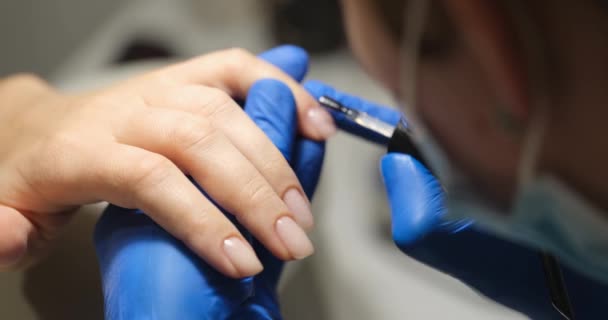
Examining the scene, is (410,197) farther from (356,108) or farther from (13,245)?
(13,245)

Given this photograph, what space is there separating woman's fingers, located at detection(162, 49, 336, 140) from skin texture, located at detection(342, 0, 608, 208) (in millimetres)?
240

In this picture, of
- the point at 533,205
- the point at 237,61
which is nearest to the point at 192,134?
the point at 237,61

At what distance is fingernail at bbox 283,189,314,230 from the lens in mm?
446

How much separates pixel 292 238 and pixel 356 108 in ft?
0.61

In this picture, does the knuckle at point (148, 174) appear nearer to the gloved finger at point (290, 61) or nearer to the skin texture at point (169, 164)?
the skin texture at point (169, 164)

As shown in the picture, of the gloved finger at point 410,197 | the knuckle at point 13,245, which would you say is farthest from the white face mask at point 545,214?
the knuckle at point 13,245

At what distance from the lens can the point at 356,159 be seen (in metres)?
0.81

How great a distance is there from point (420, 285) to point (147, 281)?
33 centimetres

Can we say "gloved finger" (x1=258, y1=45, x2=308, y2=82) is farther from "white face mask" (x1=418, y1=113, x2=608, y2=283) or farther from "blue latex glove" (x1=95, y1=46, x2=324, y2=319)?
"white face mask" (x1=418, y1=113, x2=608, y2=283)

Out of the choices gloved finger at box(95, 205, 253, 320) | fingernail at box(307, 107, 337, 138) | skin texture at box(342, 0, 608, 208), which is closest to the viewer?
skin texture at box(342, 0, 608, 208)

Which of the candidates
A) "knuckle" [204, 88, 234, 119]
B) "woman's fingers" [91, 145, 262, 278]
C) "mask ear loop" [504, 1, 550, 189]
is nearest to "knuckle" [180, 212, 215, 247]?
"woman's fingers" [91, 145, 262, 278]

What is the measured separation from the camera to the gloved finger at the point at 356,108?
0.54m

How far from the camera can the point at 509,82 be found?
0.24m

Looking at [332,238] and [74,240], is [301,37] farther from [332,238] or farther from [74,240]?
[74,240]
